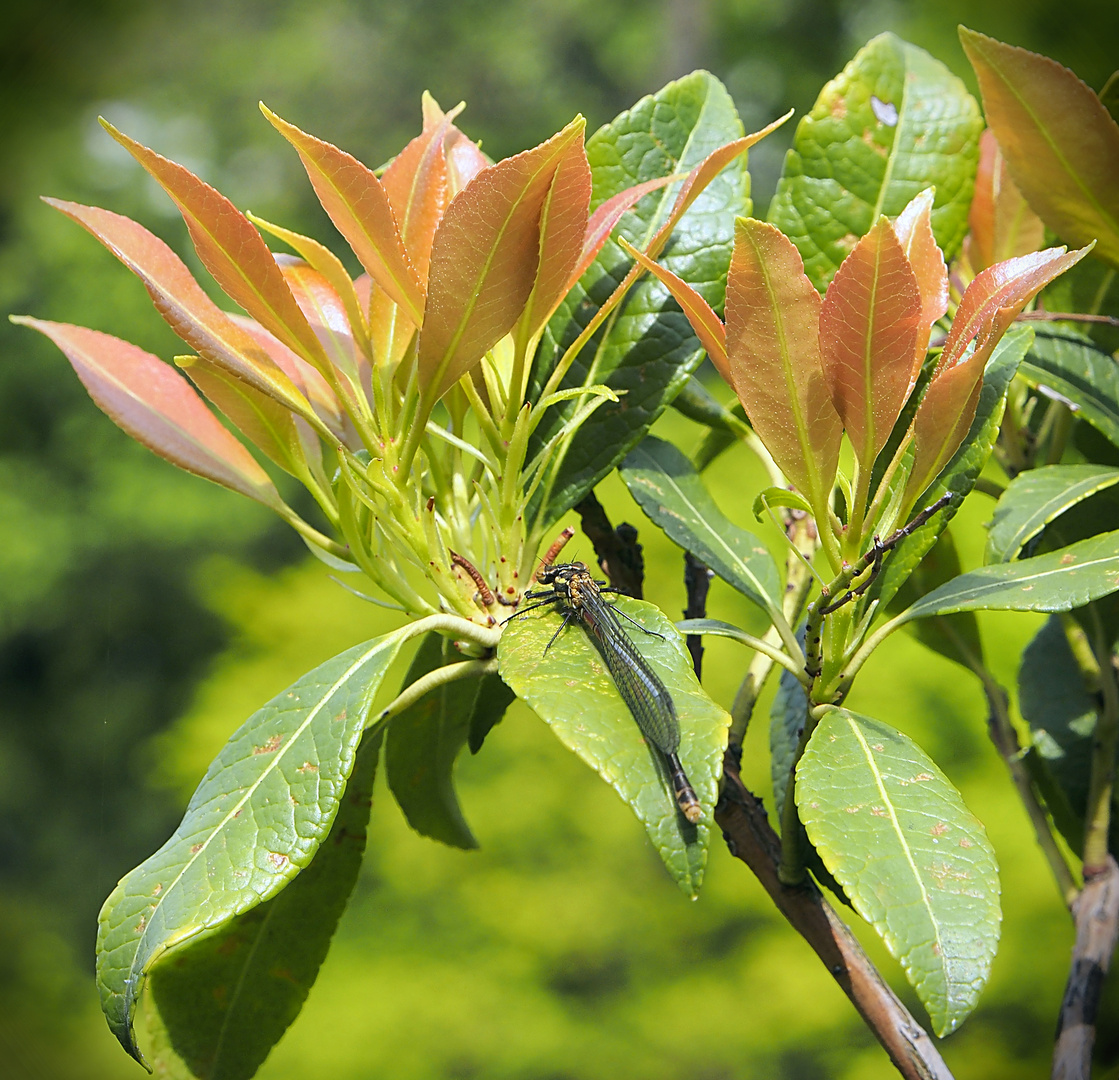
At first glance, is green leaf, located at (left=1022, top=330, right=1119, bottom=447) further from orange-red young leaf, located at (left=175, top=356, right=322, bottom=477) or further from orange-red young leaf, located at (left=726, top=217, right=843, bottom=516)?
orange-red young leaf, located at (left=175, top=356, right=322, bottom=477)

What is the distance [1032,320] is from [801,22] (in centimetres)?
650

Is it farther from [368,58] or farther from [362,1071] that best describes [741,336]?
[368,58]

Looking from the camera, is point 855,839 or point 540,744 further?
point 540,744

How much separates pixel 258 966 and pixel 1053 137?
0.55 metres

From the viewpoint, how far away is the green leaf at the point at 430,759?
0.52m

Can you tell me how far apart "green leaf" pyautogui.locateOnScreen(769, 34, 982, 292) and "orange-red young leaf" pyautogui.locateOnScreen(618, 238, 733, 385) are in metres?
0.14

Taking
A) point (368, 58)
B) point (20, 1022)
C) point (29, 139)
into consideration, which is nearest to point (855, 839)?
point (20, 1022)

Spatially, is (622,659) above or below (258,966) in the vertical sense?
above

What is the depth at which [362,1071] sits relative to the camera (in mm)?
2215

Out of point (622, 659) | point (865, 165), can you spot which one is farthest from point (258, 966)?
point (865, 165)

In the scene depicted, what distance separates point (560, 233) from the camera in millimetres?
349

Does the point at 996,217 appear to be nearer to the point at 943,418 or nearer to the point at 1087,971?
the point at 943,418

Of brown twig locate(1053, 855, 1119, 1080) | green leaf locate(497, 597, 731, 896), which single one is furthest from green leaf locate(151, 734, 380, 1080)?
brown twig locate(1053, 855, 1119, 1080)

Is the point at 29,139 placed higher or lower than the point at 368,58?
lower
